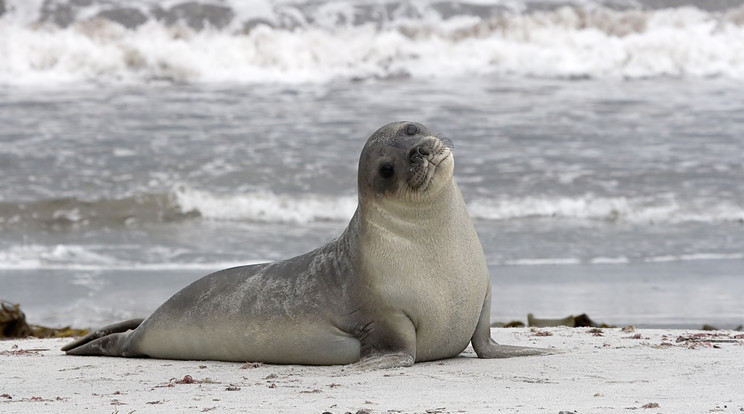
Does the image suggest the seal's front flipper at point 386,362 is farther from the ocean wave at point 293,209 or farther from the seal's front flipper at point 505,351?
the ocean wave at point 293,209

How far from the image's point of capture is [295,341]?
520 cm

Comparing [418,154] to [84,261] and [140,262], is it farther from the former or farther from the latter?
[84,261]

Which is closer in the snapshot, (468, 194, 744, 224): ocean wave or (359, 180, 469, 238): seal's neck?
(359, 180, 469, 238): seal's neck

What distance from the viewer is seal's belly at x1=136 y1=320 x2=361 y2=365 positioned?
5.13 metres

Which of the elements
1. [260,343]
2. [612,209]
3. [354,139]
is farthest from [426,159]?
[354,139]

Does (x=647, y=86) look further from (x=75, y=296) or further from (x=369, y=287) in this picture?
(x=369, y=287)

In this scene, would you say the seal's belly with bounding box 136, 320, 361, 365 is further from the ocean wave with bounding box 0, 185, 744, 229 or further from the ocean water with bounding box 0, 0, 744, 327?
the ocean wave with bounding box 0, 185, 744, 229

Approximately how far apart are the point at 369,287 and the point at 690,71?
18.2 m

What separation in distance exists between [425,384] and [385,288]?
593mm

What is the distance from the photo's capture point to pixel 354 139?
15.8 metres

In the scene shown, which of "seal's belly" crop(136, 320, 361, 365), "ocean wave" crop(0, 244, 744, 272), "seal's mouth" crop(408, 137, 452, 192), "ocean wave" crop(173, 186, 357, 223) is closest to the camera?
"seal's mouth" crop(408, 137, 452, 192)

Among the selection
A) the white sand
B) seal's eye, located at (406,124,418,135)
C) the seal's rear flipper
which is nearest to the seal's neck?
seal's eye, located at (406,124,418,135)

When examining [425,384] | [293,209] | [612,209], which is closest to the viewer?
[425,384]

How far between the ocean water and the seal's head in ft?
9.84
